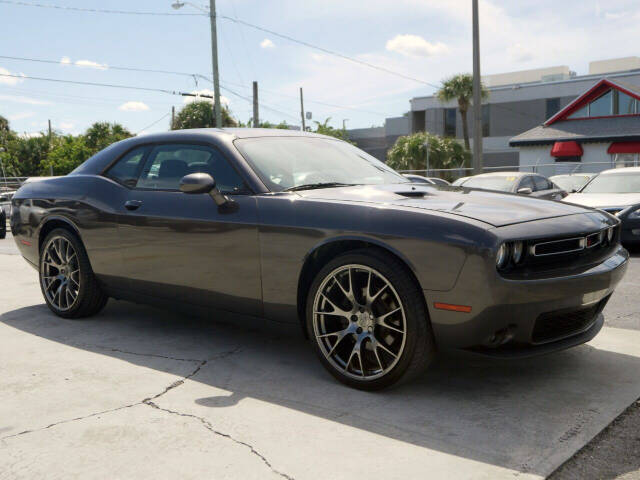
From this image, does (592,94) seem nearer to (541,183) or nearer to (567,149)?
(567,149)

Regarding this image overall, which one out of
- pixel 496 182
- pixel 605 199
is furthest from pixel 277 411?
pixel 496 182

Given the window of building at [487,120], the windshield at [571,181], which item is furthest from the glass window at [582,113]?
the windshield at [571,181]

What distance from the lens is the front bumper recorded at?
9.77 ft

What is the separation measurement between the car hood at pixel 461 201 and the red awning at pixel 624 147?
31.6m

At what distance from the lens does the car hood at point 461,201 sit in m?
3.23

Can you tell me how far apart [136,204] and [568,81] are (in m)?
48.3

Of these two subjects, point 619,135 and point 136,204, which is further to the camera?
point 619,135

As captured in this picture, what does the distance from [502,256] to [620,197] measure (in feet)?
26.0

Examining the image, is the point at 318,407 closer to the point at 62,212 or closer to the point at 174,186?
the point at 174,186

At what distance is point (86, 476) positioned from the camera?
2508 millimetres

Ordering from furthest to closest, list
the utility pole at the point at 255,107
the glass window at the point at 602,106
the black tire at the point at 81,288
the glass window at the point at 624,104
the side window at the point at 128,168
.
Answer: the glass window at the point at 602,106 < the glass window at the point at 624,104 < the utility pole at the point at 255,107 < the black tire at the point at 81,288 < the side window at the point at 128,168

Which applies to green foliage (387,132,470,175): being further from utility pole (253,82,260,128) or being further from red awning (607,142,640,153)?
utility pole (253,82,260,128)

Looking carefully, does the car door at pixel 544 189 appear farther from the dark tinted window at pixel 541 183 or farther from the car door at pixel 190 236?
the car door at pixel 190 236

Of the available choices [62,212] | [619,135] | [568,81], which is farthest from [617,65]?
[62,212]
